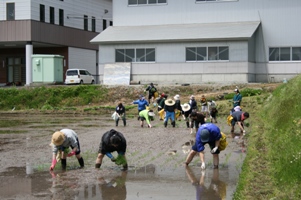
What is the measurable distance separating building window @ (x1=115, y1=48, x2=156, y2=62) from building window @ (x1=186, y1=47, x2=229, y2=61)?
2808mm

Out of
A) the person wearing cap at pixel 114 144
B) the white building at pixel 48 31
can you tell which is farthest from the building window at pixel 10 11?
the person wearing cap at pixel 114 144

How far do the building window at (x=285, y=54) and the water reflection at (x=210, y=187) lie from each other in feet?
98.7

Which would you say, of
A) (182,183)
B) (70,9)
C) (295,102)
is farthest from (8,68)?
(182,183)

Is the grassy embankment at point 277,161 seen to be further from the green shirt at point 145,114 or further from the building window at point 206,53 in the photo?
the building window at point 206,53

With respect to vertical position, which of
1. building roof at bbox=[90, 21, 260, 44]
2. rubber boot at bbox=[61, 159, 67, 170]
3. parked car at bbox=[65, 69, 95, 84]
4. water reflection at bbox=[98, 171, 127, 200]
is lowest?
water reflection at bbox=[98, 171, 127, 200]

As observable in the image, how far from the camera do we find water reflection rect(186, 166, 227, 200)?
10.9 metres

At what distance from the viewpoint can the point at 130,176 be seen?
1316cm

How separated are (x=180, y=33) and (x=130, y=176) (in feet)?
99.1

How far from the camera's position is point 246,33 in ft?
132

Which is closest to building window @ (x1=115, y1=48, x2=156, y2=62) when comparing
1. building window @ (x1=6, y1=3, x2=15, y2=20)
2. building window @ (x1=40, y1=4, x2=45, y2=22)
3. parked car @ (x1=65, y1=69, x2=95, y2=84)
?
parked car @ (x1=65, y1=69, x2=95, y2=84)

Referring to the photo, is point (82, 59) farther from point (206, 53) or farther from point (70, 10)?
point (206, 53)

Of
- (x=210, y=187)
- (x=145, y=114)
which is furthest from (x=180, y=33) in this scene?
(x=210, y=187)

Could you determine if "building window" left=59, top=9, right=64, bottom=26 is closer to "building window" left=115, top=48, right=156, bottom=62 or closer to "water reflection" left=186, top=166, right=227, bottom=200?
"building window" left=115, top=48, right=156, bottom=62

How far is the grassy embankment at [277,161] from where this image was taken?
10484 millimetres
